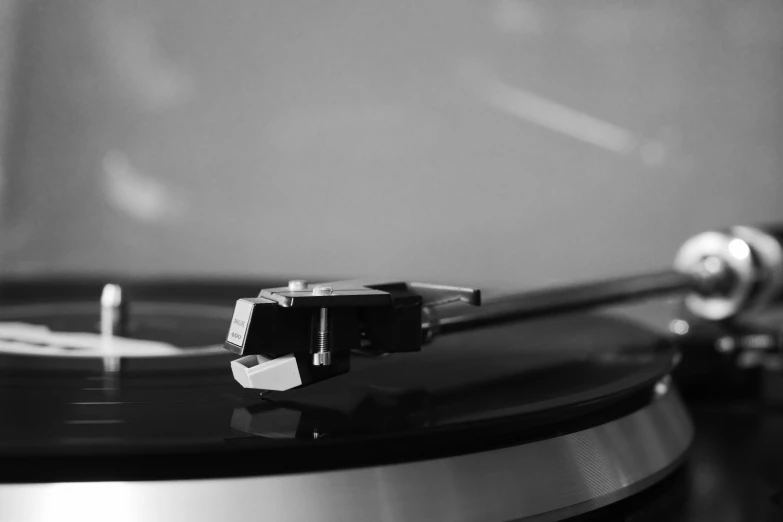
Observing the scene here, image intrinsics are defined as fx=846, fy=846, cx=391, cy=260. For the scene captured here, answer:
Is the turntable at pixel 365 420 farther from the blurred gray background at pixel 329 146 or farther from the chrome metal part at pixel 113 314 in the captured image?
the blurred gray background at pixel 329 146

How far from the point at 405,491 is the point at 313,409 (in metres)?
0.07

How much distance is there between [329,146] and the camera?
1.22 m

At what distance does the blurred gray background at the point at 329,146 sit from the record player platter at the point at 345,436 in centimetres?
56

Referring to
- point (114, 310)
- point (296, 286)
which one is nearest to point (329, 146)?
point (114, 310)

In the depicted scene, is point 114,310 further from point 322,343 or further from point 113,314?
point 322,343

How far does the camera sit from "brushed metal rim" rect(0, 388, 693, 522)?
0.36 meters

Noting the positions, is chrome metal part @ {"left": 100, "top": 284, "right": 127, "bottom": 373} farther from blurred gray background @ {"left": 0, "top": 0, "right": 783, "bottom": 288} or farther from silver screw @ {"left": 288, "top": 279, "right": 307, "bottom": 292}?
blurred gray background @ {"left": 0, "top": 0, "right": 783, "bottom": 288}

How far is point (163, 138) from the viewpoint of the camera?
1.22m

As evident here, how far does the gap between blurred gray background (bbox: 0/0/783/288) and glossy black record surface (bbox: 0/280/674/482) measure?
53 centimetres

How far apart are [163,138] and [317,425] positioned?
0.92m

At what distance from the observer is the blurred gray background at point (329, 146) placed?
1.15 metres

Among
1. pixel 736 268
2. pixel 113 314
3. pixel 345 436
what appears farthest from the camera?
pixel 736 268

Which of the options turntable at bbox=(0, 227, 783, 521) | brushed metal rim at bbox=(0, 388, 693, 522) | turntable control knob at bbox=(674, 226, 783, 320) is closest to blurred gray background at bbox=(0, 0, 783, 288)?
turntable control knob at bbox=(674, 226, 783, 320)

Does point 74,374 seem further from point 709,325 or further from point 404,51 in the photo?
point 404,51
